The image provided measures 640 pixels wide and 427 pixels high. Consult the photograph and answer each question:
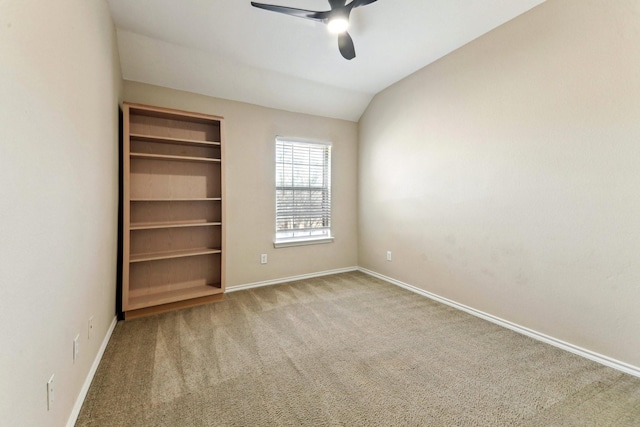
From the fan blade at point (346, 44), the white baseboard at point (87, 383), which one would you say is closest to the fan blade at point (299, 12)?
the fan blade at point (346, 44)

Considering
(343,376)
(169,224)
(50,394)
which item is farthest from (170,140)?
(343,376)

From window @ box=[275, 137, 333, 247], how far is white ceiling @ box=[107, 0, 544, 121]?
656 mm

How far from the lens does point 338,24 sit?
197 cm

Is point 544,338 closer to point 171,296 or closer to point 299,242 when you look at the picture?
point 299,242

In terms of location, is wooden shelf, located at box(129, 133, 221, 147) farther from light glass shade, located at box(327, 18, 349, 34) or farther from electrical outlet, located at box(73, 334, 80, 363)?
electrical outlet, located at box(73, 334, 80, 363)

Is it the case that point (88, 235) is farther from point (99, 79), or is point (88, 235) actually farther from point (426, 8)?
point (426, 8)

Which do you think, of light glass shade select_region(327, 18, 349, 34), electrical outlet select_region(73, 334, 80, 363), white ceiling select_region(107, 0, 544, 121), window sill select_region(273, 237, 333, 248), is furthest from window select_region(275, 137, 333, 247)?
electrical outlet select_region(73, 334, 80, 363)

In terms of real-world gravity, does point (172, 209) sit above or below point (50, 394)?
above

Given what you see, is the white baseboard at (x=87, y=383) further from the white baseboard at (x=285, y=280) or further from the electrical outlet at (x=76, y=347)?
the white baseboard at (x=285, y=280)

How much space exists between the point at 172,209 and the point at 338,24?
247cm

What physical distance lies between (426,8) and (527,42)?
0.88 meters

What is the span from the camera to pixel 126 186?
8.19 ft

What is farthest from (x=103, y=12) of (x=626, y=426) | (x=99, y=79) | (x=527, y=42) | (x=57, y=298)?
(x=626, y=426)

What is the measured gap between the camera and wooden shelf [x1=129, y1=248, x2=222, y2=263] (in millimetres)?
2624
